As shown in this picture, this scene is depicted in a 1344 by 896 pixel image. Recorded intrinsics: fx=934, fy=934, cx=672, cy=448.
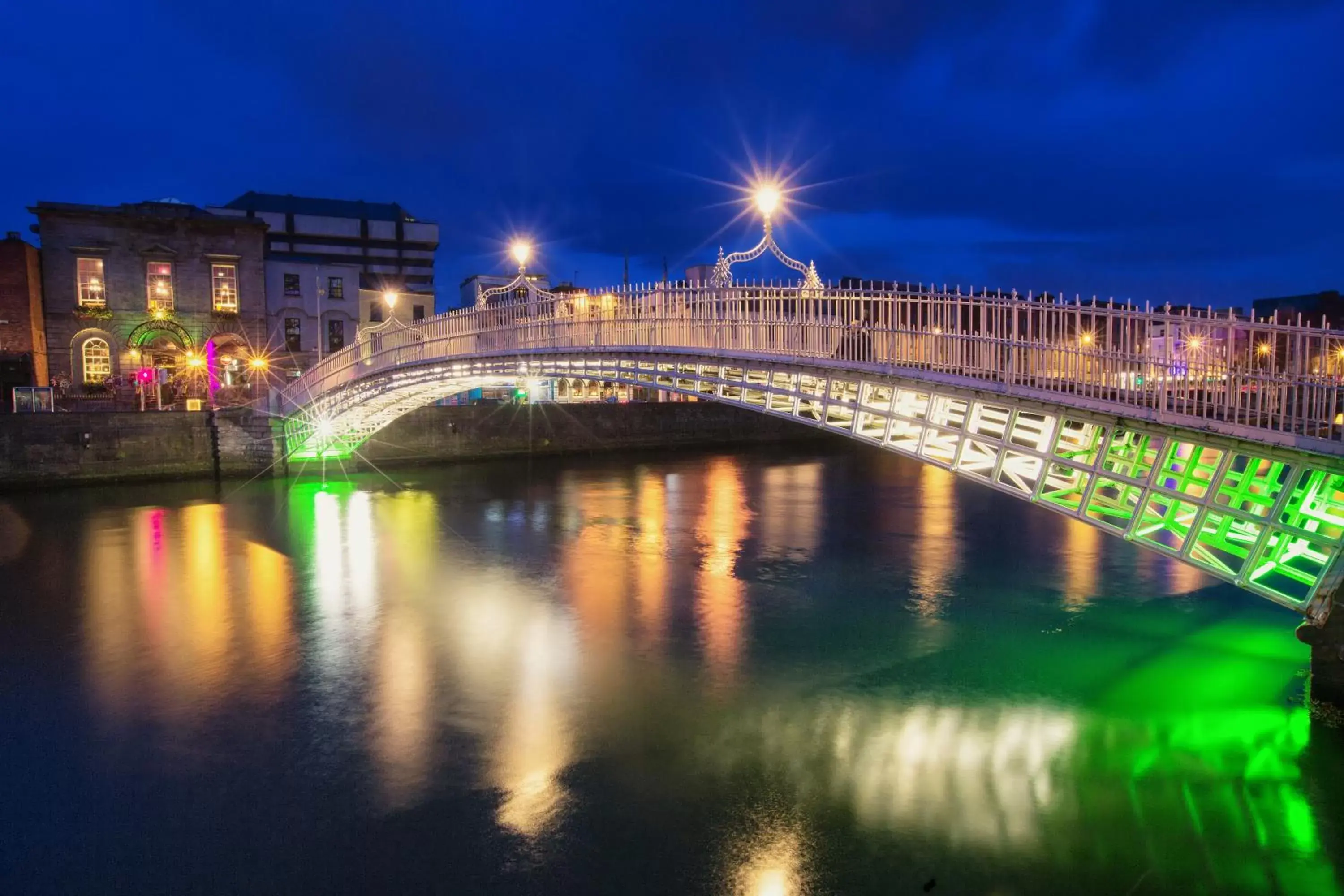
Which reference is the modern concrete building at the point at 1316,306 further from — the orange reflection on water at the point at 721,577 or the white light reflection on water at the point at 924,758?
the white light reflection on water at the point at 924,758

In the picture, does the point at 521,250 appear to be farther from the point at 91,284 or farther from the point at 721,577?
the point at 91,284

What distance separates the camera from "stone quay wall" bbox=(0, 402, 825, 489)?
2698cm

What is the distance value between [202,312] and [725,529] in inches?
1153

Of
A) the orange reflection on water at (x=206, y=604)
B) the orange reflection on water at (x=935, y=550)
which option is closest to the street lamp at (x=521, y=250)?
the orange reflection on water at (x=206, y=604)

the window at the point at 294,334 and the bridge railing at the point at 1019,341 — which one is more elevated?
the window at the point at 294,334

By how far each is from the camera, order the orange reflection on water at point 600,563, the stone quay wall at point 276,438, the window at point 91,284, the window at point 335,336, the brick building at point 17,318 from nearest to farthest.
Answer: the orange reflection on water at point 600,563 < the stone quay wall at point 276,438 < the brick building at point 17,318 < the window at point 91,284 < the window at point 335,336

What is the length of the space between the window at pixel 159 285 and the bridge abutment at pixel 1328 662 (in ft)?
134

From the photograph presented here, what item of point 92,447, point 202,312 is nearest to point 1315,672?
point 92,447

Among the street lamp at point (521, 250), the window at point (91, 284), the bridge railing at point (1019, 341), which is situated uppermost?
the window at point (91, 284)

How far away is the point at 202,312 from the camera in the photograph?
39812 millimetres

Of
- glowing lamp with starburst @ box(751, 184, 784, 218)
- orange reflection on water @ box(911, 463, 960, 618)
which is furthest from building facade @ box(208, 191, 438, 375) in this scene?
glowing lamp with starburst @ box(751, 184, 784, 218)

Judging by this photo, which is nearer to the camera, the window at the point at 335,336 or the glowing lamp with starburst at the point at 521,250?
the glowing lamp with starburst at the point at 521,250

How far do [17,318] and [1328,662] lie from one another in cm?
4163

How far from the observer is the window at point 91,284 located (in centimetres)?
3744
